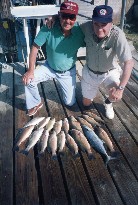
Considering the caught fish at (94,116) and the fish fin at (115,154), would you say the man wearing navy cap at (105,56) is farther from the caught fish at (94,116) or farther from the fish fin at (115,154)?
the fish fin at (115,154)

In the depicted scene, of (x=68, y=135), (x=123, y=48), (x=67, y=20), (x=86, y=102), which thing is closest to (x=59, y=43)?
(x=67, y=20)

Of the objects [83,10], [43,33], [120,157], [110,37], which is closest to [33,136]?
[120,157]

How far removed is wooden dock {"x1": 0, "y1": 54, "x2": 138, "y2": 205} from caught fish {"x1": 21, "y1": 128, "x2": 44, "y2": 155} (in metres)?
0.07

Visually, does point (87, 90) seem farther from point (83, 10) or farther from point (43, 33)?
point (83, 10)

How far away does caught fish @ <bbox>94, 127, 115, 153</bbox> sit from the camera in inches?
142

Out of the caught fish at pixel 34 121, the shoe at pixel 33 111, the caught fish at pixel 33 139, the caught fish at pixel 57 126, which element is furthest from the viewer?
the shoe at pixel 33 111

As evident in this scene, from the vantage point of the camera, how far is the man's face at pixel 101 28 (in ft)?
11.7

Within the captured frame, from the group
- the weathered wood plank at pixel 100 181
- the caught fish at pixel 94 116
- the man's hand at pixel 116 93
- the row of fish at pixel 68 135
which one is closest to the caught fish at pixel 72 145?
the row of fish at pixel 68 135

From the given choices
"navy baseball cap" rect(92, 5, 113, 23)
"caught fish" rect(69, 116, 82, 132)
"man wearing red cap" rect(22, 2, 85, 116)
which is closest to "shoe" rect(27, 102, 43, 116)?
"man wearing red cap" rect(22, 2, 85, 116)

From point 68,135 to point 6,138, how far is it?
39.0 inches

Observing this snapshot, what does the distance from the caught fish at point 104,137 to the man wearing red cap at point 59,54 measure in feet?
3.09

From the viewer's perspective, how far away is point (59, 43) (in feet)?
13.3

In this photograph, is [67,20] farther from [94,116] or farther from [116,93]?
[94,116]

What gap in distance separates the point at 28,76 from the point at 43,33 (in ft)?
2.48
